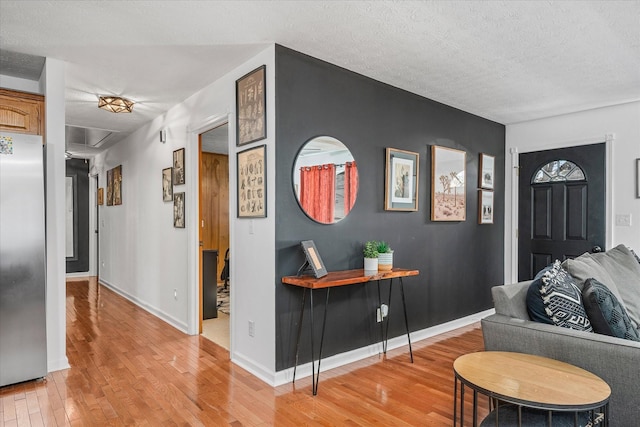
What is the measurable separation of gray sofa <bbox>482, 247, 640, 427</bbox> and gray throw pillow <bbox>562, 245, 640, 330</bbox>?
0.04 m

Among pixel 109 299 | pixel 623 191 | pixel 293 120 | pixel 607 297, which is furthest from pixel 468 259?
pixel 109 299

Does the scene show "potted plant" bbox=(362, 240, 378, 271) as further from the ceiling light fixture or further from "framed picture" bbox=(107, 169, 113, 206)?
"framed picture" bbox=(107, 169, 113, 206)

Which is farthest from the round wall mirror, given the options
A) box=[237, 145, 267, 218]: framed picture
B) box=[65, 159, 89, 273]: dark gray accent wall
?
box=[65, 159, 89, 273]: dark gray accent wall

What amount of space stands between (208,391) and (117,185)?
15.3ft

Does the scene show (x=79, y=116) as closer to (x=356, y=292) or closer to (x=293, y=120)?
(x=293, y=120)

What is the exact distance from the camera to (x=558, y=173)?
475 cm

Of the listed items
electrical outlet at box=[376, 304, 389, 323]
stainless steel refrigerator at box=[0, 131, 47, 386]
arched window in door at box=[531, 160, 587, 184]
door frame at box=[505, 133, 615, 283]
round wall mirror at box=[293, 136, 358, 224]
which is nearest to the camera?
stainless steel refrigerator at box=[0, 131, 47, 386]

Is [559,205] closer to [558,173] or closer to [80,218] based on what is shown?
[558,173]

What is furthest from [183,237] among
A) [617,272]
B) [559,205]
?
[559,205]

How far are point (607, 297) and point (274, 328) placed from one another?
2.11m

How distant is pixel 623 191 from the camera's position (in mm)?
4266

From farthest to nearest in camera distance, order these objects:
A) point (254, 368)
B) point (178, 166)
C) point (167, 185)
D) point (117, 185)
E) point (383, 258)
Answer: point (117, 185) → point (167, 185) → point (178, 166) → point (383, 258) → point (254, 368)

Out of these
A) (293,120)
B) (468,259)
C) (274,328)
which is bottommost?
(274,328)

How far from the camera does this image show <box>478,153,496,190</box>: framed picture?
4844 millimetres
